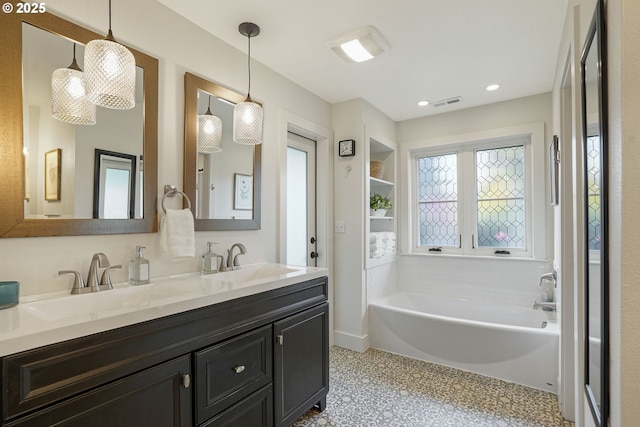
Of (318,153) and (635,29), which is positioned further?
(318,153)

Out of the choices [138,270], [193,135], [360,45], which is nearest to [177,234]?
[138,270]

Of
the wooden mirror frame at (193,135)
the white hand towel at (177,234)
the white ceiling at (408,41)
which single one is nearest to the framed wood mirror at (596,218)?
the white ceiling at (408,41)

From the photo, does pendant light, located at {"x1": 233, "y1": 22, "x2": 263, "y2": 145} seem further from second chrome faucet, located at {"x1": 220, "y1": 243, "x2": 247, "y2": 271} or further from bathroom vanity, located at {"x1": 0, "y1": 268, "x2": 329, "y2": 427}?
bathroom vanity, located at {"x1": 0, "y1": 268, "x2": 329, "y2": 427}

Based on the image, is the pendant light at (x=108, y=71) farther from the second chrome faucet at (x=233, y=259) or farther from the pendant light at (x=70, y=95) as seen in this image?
the second chrome faucet at (x=233, y=259)

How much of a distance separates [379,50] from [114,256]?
2.04m

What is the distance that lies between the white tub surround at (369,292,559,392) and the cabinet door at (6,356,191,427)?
216 centimetres

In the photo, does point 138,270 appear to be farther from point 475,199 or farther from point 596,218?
point 475,199

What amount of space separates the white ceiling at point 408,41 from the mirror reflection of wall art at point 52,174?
104 centimetres

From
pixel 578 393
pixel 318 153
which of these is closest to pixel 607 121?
pixel 578 393

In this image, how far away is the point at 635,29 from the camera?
78 cm

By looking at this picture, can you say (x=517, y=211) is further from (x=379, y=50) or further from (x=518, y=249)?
(x=379, y=50)

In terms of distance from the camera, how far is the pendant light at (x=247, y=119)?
78.0 inches

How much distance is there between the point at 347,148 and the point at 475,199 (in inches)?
61.8

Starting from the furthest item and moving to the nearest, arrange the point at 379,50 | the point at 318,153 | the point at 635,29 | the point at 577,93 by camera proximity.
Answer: the point at 318,153 < the point at 379,50 < the point at 577,93 < the point at 635,29
